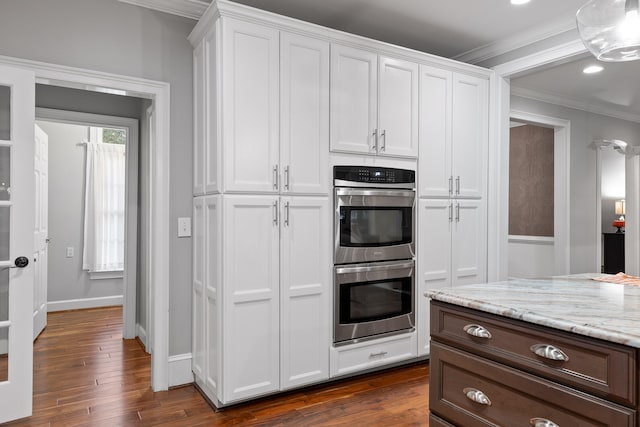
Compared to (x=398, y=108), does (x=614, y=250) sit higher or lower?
lower

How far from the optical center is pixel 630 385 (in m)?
1.22

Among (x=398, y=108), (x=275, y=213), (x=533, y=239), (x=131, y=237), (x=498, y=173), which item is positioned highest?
(x=398, y=108)

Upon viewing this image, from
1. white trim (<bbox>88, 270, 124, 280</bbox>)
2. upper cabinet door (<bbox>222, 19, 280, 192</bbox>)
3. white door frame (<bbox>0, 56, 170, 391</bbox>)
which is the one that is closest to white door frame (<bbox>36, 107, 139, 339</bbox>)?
white door frame (<bbox>0, 56, 170, 391</bbox>)

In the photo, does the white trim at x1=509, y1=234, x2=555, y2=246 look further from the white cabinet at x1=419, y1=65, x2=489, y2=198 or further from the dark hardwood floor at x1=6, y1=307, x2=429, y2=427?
the dark hardwood floor at x1=6, y1=307, x2=429, y2=427

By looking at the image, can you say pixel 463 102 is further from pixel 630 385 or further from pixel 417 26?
pixel 630 385

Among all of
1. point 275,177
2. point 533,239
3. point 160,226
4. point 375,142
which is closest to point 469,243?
point 375,142

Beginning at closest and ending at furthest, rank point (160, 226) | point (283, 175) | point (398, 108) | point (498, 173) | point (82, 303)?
1. point (283, 175)
2. point (160, 226)
3. point (398, 108)
4. point (498, 173)
5. point (82, 303)

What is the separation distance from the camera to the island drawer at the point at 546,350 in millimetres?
1250

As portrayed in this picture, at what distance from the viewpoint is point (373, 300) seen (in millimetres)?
3150

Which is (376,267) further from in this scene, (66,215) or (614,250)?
(614,250)

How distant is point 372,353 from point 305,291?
739 millimetres

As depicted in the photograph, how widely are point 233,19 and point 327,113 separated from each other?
824 mm

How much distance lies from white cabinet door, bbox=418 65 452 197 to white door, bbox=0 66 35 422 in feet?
8.64

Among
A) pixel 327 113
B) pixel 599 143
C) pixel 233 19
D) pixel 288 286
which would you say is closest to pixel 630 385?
pixel 288 286
